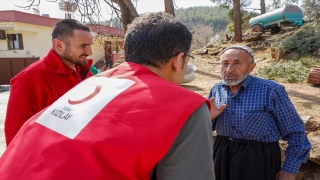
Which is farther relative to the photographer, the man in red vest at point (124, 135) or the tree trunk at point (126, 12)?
the tree trunk at point (126, 12)

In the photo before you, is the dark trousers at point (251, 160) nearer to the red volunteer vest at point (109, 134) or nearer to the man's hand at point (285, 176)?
the man's hand at point (285, 176)

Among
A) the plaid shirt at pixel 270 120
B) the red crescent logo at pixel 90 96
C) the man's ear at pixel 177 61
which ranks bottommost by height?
the plaid shirt at pixel 270 120

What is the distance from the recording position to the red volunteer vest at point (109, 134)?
834 mm

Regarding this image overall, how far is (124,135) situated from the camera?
847 mm

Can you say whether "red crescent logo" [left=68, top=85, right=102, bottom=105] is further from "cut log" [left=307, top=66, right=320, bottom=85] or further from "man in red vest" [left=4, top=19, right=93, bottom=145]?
"cut log" [left=307, top=66, right=320, bottom=85]

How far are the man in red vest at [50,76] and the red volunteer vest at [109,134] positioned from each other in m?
1.00

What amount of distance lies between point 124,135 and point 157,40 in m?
0.40

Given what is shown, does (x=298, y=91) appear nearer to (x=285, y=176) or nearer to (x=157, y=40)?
(x=285, y=176)

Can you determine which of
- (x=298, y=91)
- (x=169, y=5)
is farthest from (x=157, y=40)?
(x=169, y=5)

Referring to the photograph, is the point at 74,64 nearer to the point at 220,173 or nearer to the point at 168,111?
the point at 220,173

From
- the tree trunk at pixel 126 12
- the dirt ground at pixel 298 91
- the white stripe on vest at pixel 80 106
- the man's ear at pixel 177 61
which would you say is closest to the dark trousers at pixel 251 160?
the man's ear at pixel 177 61

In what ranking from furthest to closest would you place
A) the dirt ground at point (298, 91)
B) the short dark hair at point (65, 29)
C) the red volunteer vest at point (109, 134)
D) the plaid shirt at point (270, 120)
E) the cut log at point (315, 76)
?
the cut log at point (315, 76)
the dirt ground at point (298, 91)
the short dark hair at point (65, 29)
the plaid shirt at point (270, 120)
the red volunteer vest at point (109, 134)

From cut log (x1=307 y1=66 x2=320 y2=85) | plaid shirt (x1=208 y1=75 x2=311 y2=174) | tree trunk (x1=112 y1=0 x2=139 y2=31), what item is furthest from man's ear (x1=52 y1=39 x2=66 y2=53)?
cut log (x1=307 y1=66 x2=320 y2=85)

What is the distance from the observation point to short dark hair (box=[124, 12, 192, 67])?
1.07 m
